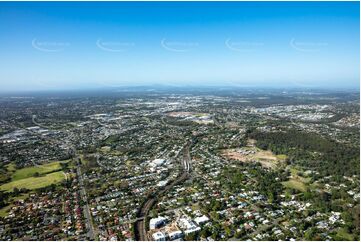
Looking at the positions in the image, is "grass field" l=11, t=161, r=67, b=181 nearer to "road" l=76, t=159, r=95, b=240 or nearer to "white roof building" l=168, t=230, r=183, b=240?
"road" l=76, t=159, r=95, b=240

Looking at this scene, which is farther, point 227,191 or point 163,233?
point 227,191

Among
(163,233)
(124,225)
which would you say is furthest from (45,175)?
(163,233)

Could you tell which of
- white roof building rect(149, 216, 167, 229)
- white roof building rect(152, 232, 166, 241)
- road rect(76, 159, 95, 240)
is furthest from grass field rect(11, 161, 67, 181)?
white roof building rect(152, 232, 166, 241)

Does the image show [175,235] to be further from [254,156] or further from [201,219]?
[254,156]

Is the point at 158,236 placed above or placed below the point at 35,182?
above

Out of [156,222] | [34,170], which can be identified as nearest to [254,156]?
[156,222]

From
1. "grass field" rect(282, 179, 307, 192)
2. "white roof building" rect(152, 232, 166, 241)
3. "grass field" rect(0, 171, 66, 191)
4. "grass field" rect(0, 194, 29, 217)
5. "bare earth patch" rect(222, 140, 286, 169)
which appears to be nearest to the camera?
"white roof building" rect(152, 232, 166, 241)

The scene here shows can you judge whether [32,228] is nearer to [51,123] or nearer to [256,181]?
[256,181]
